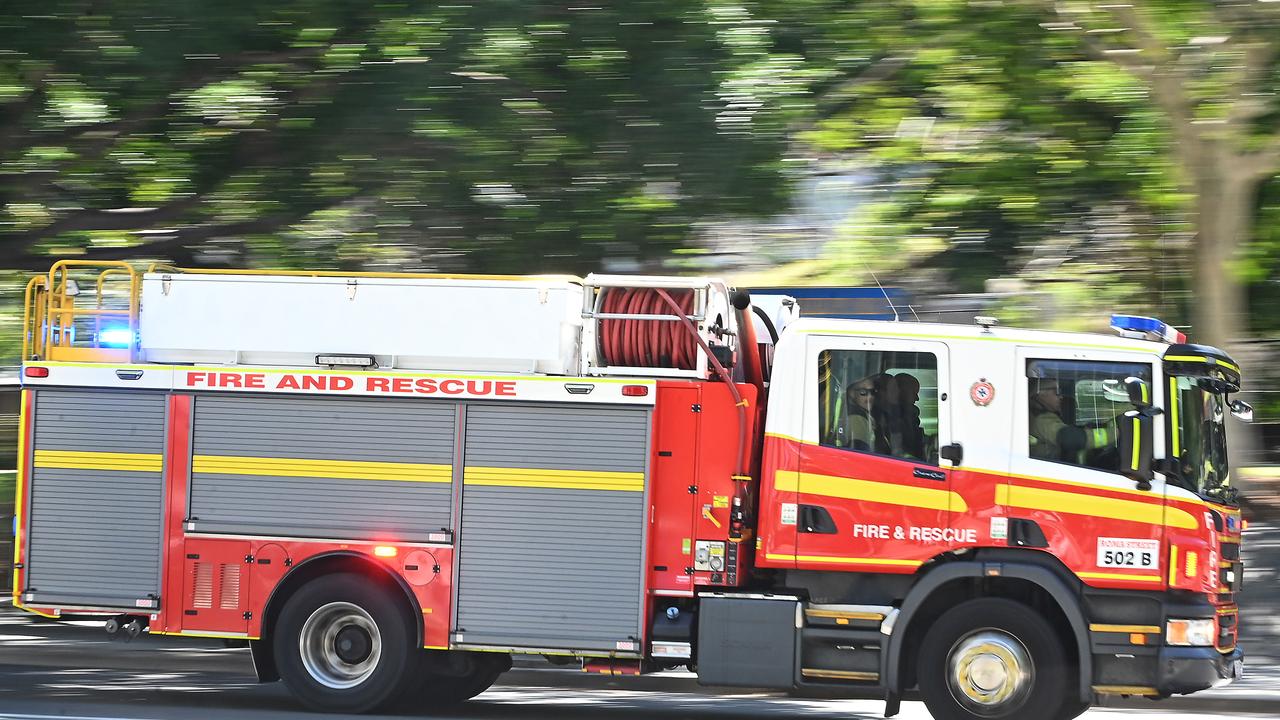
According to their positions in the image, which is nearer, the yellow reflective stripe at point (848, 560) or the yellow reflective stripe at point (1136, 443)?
the yellow reflective stripe at point (1136, 443)

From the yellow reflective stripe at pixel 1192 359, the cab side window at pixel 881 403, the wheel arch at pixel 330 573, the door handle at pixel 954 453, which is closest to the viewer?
the yellow reflective stripe at pixel 1192 359

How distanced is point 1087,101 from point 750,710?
807 centimetres

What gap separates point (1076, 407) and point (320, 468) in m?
4.82

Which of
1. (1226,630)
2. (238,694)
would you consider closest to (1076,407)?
(1226,630)

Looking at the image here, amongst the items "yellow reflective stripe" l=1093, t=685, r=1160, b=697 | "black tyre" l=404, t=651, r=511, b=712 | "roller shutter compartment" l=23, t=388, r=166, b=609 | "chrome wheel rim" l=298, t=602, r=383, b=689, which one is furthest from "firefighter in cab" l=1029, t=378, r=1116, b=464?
"roller shutter compartment" l=23, t=388, r=166, b=609

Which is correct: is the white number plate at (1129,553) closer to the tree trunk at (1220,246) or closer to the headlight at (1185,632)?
the headlight at (1185,632)

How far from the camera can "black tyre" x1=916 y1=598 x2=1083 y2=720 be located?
7754 millimetres

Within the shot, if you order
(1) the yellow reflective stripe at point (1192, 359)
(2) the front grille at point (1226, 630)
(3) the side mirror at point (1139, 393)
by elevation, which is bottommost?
(2) the front grille at point (1226, 630)

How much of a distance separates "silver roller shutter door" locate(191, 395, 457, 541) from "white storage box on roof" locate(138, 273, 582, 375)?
33 centimetres

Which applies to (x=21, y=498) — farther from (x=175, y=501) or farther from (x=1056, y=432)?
(x=1056, y=432)

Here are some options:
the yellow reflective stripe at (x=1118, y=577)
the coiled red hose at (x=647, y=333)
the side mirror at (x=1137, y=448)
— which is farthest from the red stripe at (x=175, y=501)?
the side mirror at (x=1137, y=448)

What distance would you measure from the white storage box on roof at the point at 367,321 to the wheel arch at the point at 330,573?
1.30 meters

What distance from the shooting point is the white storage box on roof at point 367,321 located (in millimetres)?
8312

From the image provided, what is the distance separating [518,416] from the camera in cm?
831
